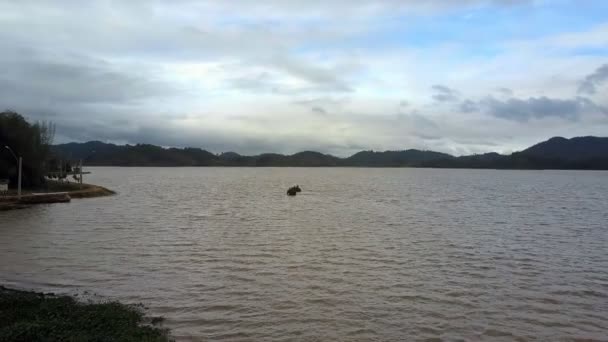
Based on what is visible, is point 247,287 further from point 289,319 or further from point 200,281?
point 289,319

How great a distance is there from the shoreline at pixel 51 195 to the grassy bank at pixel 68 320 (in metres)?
39.9

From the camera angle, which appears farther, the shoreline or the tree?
the tree

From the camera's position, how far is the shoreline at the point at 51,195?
169 feet

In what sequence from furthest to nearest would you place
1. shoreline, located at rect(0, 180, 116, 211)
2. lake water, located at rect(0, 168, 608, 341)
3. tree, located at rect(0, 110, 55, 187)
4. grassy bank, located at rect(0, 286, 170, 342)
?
tree, located at rect(0, 110, 55, 187), shoreline, located at rect(0, 180, 116, 211), lake water, located at rect(0, 168, 608, 341), grassy bank, located at rect(0, 286, 170, 342)

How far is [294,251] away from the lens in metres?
28.8

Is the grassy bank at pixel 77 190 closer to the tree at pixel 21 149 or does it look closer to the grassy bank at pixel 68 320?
the tree at pixel 21 149

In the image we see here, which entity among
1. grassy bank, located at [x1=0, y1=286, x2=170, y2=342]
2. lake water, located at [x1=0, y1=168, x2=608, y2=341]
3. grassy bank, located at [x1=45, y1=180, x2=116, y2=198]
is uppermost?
grassy bank, located at [x1=45, y1=180, x2=116, y2=198]

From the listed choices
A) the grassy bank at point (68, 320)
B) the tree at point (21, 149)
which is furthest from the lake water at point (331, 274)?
the tree at point (21, 149)

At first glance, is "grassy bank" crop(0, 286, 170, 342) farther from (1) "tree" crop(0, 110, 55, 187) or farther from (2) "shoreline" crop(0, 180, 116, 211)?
(1) "tree" crop(0, 110, 55, 187)

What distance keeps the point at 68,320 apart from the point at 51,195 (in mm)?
50203

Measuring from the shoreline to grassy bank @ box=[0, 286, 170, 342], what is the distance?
3989 centimetres

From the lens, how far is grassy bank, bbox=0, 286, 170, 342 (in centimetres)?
1222

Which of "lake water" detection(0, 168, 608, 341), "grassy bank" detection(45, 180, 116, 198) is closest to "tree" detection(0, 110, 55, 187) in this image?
"grassy bank" detection(45, 180, 116, 198)

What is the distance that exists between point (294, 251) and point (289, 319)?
42.0ft
